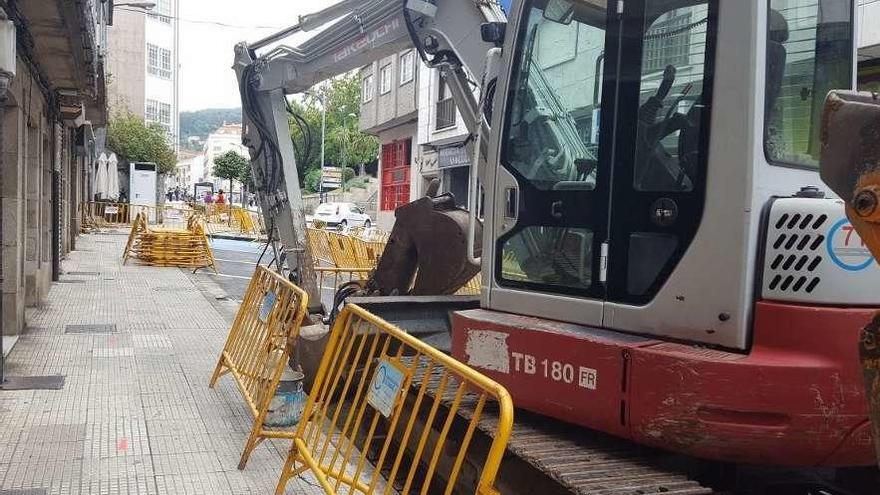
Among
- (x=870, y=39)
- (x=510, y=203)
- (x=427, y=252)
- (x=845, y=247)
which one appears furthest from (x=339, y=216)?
(x=845, y=247)

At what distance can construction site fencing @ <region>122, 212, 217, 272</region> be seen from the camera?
16.7m

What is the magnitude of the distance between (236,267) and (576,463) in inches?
632

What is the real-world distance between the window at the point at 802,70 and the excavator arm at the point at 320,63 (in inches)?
68.7

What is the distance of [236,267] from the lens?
1802cm

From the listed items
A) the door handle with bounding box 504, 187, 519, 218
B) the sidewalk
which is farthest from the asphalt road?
the door handle with bounding box 504, 187, 519, 218

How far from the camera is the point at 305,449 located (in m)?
4.09

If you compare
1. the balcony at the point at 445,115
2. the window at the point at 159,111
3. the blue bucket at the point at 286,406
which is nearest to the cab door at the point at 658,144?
the blue bucket at the point at 286,406

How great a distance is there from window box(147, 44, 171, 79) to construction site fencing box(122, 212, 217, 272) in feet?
153

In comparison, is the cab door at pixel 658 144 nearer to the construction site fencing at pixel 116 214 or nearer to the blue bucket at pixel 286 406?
the blue bucket at pixel 286 406

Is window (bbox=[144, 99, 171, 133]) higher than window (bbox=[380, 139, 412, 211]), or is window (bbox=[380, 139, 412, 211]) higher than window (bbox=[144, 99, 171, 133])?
window (bbox=[144, 99, 171, 133])

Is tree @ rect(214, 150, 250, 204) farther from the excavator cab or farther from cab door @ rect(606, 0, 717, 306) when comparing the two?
cab door @ rect(606, 0, 717, 306)

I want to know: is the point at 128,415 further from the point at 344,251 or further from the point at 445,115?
the point at 445,115

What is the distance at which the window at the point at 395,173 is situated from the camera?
3512 cm

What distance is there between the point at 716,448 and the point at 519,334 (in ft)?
3.23
